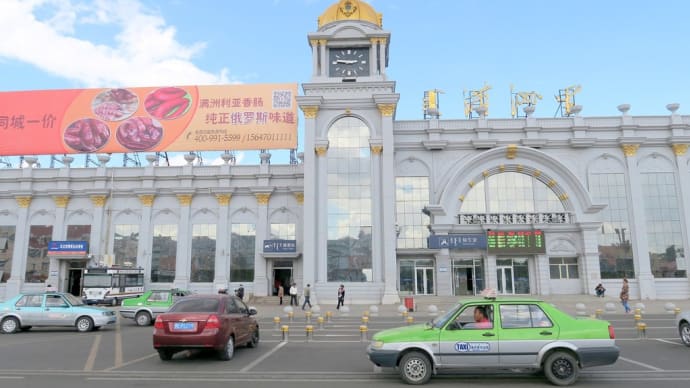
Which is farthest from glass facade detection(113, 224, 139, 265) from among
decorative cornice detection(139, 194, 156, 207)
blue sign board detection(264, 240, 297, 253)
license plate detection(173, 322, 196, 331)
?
license plate detection(173, 322, 196, 331)

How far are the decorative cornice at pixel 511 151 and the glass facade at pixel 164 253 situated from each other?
27526mm

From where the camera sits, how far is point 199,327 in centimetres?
1080

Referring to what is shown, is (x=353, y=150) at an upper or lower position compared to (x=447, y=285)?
upper

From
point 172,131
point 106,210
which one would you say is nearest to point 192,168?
point 172,131

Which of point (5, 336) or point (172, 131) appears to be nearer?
point (5, 336)

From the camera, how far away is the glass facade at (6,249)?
3943cm

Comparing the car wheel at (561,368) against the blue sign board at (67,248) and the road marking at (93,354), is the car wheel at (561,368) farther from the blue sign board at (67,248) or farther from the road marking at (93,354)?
the blue sign board at (67,248)

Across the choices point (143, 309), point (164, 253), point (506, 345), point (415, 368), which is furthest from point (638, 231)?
point (164, 253)

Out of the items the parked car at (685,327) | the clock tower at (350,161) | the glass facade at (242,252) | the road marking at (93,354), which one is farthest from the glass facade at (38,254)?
the parked car at (685,327)

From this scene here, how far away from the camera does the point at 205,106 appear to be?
42.3m

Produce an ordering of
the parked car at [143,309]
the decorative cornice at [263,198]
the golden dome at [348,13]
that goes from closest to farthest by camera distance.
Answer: the parked car at [143,309] < the golden dome at [348,13] < the decorative cornice at [263,198]

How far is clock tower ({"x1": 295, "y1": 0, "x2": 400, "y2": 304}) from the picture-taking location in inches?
1261

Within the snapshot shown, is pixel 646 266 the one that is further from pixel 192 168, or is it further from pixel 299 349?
pixel 192 168

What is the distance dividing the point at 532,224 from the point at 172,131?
30804mm
